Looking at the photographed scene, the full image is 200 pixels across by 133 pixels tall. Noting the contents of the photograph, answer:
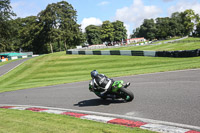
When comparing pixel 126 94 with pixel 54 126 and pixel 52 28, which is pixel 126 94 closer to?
pixel 54 126

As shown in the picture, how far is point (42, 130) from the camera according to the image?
5.84 metres

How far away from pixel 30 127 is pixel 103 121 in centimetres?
216

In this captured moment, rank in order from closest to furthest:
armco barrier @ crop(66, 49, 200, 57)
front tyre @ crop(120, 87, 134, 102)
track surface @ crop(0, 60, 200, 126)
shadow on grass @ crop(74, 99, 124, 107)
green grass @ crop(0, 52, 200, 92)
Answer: track surface @ crop(0, 60, 200, 126), front tyre @ crop(120, 87, 134, 102), shadow on grass @ crop(74, 99, 124, 107), green grass @ crop(0, 52, 200, 92), armco barrier @ crop(66, 49, 200, 57)

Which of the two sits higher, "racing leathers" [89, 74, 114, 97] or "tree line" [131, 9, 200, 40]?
"tree line" [131, 9, 200, 40]

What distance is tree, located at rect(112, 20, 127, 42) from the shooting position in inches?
4921

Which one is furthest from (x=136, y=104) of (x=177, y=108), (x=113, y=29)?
(x=113, y=29)

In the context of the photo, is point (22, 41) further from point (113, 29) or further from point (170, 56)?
point (170, 56)

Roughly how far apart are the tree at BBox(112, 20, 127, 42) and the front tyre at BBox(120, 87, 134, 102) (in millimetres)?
117254

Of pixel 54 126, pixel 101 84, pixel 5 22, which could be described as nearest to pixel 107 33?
pixel 5 22

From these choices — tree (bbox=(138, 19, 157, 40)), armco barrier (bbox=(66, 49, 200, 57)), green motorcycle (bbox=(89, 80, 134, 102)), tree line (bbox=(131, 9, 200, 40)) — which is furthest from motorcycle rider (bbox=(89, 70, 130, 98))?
tree (bbox=(138, 19, 157, 40))

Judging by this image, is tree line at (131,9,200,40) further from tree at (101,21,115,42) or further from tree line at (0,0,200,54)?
tree at (101,21,115,42)

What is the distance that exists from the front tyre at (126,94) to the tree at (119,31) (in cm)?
11725

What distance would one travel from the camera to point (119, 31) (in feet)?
413

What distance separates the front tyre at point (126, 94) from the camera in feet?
27.6
